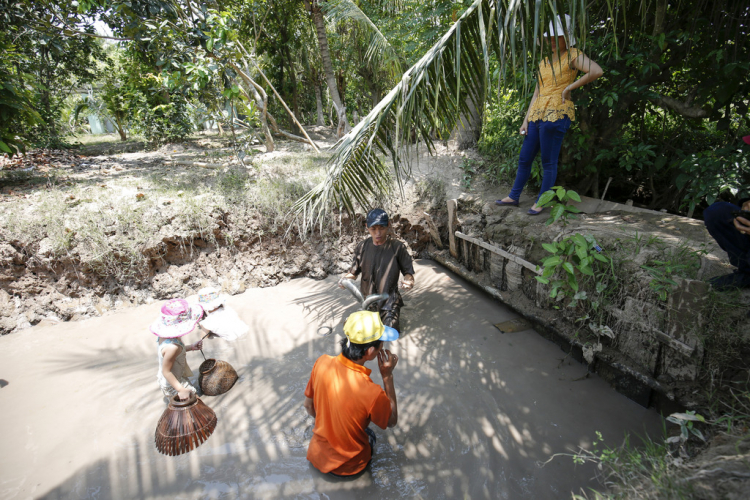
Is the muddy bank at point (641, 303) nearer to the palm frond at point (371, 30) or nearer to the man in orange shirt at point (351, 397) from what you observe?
the man in orange shirt at point (351, 397)

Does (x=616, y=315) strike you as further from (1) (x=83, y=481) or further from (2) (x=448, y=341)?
(1) (x=83, y=481)

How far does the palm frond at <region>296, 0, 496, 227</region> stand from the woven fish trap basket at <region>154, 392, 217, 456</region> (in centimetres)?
193

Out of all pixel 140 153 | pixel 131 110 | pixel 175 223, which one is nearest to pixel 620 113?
pixel 175 223

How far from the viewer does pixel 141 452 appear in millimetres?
2562

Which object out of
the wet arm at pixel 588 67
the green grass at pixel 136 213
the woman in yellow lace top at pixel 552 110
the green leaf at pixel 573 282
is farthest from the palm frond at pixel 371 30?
the green leaf at pixel 573 282

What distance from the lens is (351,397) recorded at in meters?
1.97

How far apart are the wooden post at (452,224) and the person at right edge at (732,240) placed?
2909mm

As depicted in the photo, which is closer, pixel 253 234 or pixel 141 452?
pixel 141 452

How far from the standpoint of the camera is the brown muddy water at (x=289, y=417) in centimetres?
229

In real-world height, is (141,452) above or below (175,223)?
below

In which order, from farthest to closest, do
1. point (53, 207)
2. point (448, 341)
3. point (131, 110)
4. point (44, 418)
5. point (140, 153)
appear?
point (131, 110) < point (140, 153) < point (53, 207) < point (448, 341) < point (44, 418)

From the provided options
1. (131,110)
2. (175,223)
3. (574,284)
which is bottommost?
(574,284)

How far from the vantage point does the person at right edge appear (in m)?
2.38

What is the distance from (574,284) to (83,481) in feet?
13.0
